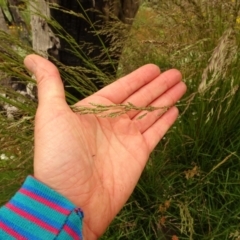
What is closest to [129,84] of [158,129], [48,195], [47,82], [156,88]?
[156,88]

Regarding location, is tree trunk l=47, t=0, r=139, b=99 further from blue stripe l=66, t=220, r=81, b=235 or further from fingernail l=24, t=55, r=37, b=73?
blue stripe l=66, t=220, r=81, b=235

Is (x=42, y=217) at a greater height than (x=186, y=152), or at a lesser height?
greater

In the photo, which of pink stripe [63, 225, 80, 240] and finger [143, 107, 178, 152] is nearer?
pink stripe [63, 225, 80, 240]

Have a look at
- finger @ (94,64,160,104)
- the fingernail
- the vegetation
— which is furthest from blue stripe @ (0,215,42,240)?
finger @ (94,64,160,104)

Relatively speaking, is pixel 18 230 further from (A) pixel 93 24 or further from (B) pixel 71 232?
(A) pixel 93 24

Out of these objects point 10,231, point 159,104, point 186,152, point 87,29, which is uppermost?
point 87,29

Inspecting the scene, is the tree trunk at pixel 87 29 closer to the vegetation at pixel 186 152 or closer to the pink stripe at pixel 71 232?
the vegetation at pixel 186 152

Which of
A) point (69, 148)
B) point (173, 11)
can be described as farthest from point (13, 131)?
point (173, 11)
